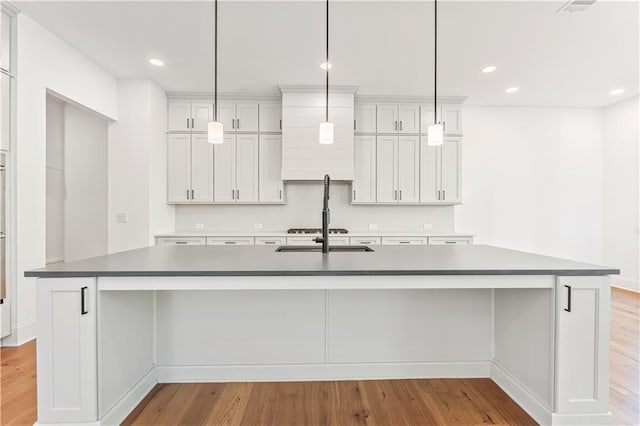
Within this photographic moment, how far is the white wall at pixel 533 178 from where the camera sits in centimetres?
471

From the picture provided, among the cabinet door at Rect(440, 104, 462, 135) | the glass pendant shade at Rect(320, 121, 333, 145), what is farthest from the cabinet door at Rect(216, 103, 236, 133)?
the cabinet door at Rect(440, 104, 462, 135)

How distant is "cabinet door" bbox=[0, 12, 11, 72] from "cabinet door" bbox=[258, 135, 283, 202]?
96.3 inches

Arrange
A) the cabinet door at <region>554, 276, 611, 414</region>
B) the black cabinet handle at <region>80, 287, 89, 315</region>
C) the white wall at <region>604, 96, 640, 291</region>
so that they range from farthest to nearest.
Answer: the white wall at <region>604, 96, 640, 291</region>, the cabinet door at <region>554, 276, 611, 414</region>, the black cabinet handle at <region>80, 287, 89, 315</region>

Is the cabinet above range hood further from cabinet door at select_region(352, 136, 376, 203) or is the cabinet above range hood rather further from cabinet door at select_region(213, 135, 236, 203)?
cabinet door at select_region(213, 135, 236, 203)

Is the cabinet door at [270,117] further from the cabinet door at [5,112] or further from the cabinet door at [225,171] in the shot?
the cabinet door at [5,112]

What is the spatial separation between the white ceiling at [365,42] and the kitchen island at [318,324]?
6.27 feet

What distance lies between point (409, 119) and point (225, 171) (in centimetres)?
263

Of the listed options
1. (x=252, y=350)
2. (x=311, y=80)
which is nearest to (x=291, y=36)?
(x=311, y=80)

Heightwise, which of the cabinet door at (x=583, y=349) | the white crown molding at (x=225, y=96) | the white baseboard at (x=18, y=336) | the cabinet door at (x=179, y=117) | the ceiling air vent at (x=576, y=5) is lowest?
the white baseboard at (x=18, y=336)

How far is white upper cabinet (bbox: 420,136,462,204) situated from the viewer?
428cm

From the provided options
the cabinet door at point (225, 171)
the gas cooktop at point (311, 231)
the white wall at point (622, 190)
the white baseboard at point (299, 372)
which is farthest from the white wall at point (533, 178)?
the cabinet door at point (225, 171)

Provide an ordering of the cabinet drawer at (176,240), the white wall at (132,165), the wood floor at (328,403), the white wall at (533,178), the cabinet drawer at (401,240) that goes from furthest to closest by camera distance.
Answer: the white wall at (533,178) < the cabinet drawer at (401,240) < the cabinet drawer at (176,240) < the white wall at (132,165) < the wood floor at (328,403)

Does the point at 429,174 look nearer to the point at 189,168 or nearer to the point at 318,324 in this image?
the point at 318,324

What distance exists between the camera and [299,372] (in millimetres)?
1989
